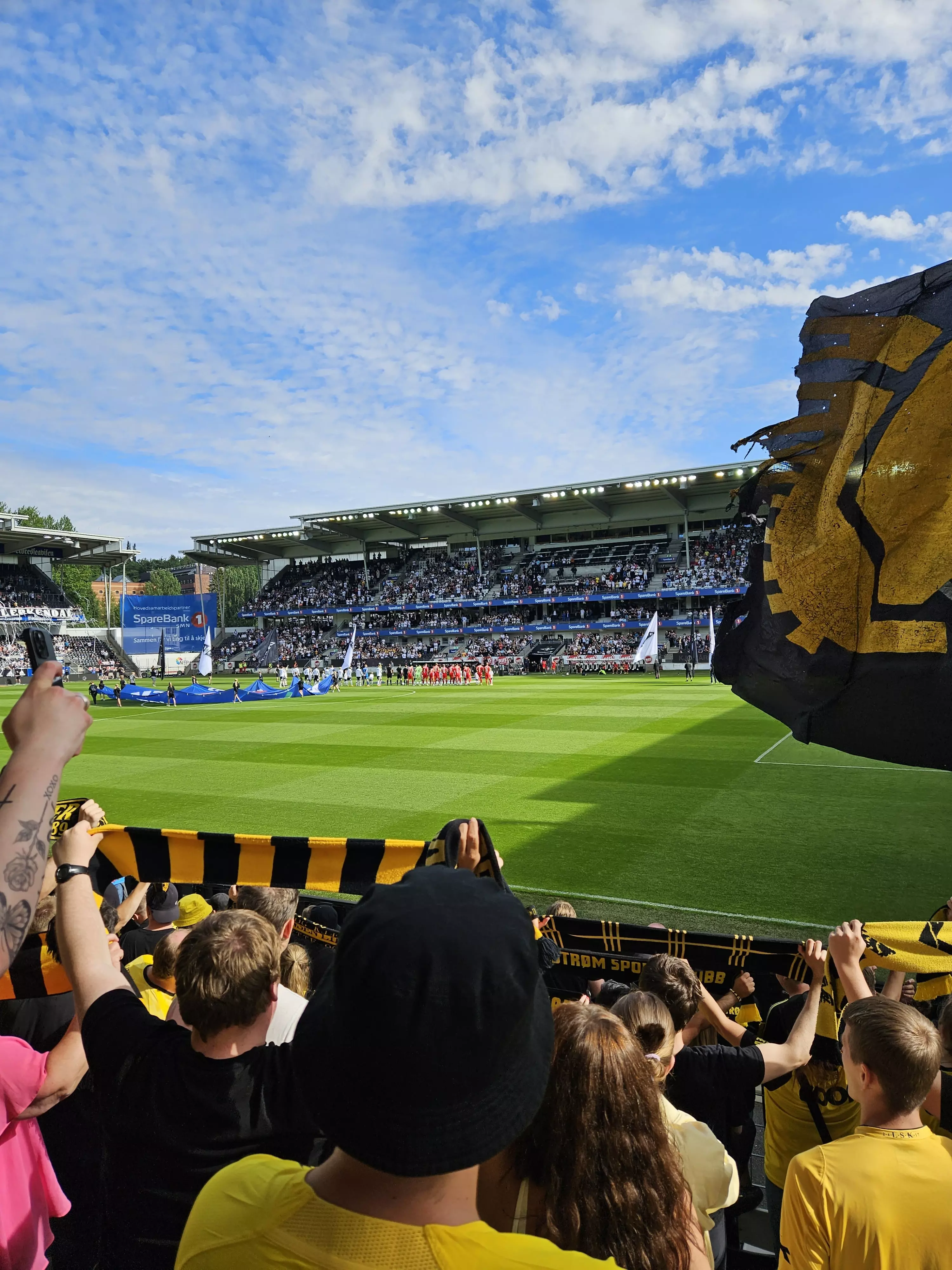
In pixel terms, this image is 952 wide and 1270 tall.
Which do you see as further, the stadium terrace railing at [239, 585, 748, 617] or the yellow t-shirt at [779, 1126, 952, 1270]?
the stadium terrace railing at [239, 585, 748, 617]

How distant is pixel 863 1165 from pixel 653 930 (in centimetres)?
185

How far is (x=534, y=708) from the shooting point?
27.6 m

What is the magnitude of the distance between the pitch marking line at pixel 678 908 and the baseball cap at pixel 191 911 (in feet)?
14.3

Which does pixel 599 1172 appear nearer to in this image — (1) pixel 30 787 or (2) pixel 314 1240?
(2) pixel 314 1240

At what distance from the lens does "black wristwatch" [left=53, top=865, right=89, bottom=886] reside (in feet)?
7.54

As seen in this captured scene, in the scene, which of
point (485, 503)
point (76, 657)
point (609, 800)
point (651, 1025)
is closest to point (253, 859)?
point (651, 1025)

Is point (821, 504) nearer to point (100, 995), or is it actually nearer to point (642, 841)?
point (100, 995)

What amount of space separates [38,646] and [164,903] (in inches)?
148

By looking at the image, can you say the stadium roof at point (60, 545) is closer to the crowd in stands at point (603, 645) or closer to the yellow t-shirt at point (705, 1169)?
the crowd in stands at point (603, 645)

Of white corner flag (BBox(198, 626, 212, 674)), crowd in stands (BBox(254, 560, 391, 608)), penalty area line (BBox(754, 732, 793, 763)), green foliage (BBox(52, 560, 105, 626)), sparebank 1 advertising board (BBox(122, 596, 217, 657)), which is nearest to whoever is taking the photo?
penalty area line (BBox(754, 732, 793, 763))

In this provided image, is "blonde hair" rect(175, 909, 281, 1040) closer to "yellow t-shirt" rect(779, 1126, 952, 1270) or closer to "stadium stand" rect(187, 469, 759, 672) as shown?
"yellow t-shirt" rect(779, 1126, 952, 1270)

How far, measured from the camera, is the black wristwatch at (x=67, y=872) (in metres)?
2.30

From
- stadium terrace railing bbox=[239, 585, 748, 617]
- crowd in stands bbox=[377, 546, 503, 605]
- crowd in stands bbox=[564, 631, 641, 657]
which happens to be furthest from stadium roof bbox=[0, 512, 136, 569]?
crowd in stands bbox=[564, 631, 641, 657]

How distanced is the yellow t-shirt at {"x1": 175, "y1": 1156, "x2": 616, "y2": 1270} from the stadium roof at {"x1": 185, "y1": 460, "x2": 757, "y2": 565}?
4837 centimetres
